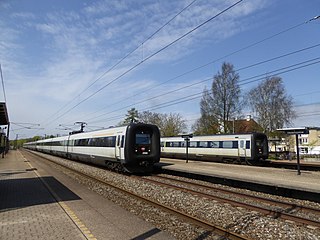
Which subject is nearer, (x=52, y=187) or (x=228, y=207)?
(x=228, y=207)

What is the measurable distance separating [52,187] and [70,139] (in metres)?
20.3

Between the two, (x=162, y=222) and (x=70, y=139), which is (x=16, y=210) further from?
(x=70, y=139)

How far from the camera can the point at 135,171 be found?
17.1 m

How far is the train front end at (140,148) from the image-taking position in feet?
53.9

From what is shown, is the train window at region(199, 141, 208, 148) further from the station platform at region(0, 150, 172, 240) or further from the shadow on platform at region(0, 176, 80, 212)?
the station platform at region(0, 150, 172, 240)

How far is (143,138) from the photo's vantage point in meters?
17.2

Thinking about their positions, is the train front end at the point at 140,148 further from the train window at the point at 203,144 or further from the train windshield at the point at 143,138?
the train window at the point at 203,144

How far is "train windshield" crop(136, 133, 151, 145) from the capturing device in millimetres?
16944

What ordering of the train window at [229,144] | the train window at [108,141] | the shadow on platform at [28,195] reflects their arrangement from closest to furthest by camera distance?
1. the shadow on platform at [28,195]
2. the train window at [108,141]
3. the train window at [229,144]

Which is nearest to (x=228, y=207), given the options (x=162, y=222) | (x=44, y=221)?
(x=162, y=222)

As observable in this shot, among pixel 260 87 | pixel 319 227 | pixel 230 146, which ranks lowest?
pixel 319 227

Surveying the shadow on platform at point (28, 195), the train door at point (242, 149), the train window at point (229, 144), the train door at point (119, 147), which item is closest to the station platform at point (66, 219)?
the shadow on platform at point (28, 195)

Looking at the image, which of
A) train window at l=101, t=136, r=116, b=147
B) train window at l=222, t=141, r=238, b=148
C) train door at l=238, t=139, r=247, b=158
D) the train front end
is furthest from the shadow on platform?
train window at l=222, t=141, r=238, b=148

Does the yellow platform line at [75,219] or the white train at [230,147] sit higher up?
the white train at [230,147]
